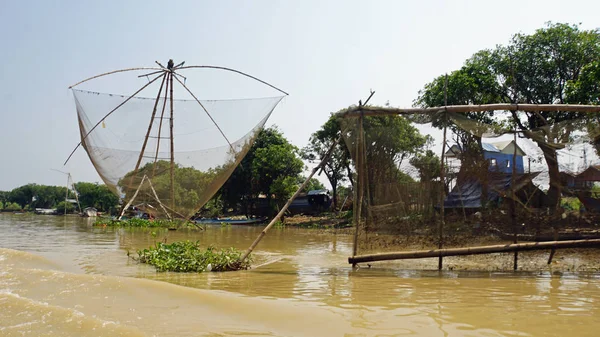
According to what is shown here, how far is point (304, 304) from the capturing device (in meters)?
4.32

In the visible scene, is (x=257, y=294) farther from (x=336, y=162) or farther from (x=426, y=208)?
(x=336, y=162)

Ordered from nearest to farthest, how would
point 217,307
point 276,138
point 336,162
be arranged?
point 217,307 → point 336,162 → point 276,138

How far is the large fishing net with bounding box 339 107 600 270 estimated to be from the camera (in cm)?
634

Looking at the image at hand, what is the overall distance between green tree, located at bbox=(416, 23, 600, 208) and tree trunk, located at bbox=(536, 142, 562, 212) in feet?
25.1

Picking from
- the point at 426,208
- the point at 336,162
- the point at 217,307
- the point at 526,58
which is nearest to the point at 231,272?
the point at 217,307

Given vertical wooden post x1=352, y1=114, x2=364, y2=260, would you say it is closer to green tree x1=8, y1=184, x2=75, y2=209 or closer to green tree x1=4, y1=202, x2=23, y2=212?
green tree x1=8, y1=184, x2=75, y2=209

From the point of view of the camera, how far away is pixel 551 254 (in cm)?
638

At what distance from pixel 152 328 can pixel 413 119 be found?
14.2ft

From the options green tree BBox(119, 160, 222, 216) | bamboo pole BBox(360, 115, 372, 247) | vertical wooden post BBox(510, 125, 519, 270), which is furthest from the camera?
green tree BBox(119, 160, 222, 216)

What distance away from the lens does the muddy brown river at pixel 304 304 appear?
11.5 ft

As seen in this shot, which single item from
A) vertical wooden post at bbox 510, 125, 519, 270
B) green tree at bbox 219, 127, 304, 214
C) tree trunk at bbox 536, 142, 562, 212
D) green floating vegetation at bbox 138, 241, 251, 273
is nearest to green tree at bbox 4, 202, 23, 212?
green tree at bbox 219, 127, 304, 214

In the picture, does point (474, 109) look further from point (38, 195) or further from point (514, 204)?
point (38, 195)

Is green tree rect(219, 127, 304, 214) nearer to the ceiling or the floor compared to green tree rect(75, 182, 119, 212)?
nearer to the ceiling

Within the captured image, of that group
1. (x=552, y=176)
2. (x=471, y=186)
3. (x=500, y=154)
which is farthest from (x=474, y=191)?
(x=552, y=176)
